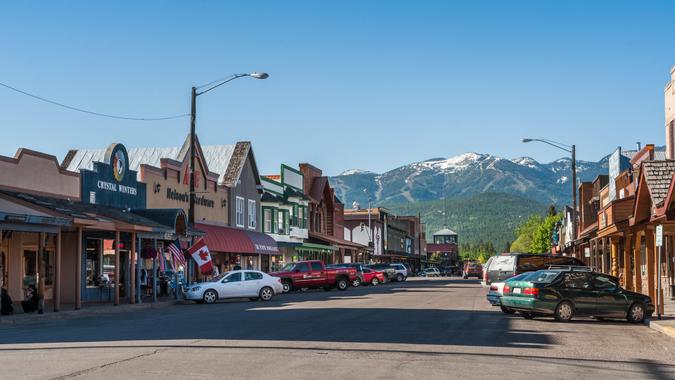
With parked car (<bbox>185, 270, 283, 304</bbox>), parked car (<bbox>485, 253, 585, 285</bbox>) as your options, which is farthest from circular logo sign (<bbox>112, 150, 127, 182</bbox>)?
parked car (<bbox>485, 253, 585, 285</bbox>)

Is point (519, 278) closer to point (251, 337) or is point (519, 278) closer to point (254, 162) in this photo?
point (251, 337)

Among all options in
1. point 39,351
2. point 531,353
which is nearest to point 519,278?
point 531,353

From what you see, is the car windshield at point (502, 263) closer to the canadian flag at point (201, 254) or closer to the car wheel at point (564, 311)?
the car wheel at point (564, 311)

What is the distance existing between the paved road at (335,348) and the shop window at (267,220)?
3775 cm

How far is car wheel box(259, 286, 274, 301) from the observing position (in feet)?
121

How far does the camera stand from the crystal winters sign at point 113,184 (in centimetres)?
3628

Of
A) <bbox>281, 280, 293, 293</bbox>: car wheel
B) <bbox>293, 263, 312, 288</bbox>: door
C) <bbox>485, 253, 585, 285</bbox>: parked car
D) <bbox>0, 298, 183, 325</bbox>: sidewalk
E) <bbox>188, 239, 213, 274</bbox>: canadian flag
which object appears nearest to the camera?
<bbox>0, 298, 183, 325</bbox>: sidewalk

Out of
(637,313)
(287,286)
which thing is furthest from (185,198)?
(637,313)

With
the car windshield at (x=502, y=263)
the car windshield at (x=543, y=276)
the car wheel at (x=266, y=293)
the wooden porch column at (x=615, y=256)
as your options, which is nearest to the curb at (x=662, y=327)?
the car windshield at (x=543, y=276)

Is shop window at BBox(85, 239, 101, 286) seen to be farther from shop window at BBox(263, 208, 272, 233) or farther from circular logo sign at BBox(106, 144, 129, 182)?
shop window at BBox(263, 208, 272, 233)

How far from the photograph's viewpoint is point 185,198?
47969 mm

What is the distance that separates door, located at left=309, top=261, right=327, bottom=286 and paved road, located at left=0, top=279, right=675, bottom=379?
79.8 feet

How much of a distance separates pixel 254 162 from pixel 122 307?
2823 centimetres

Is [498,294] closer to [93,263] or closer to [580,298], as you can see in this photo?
[580,298]
